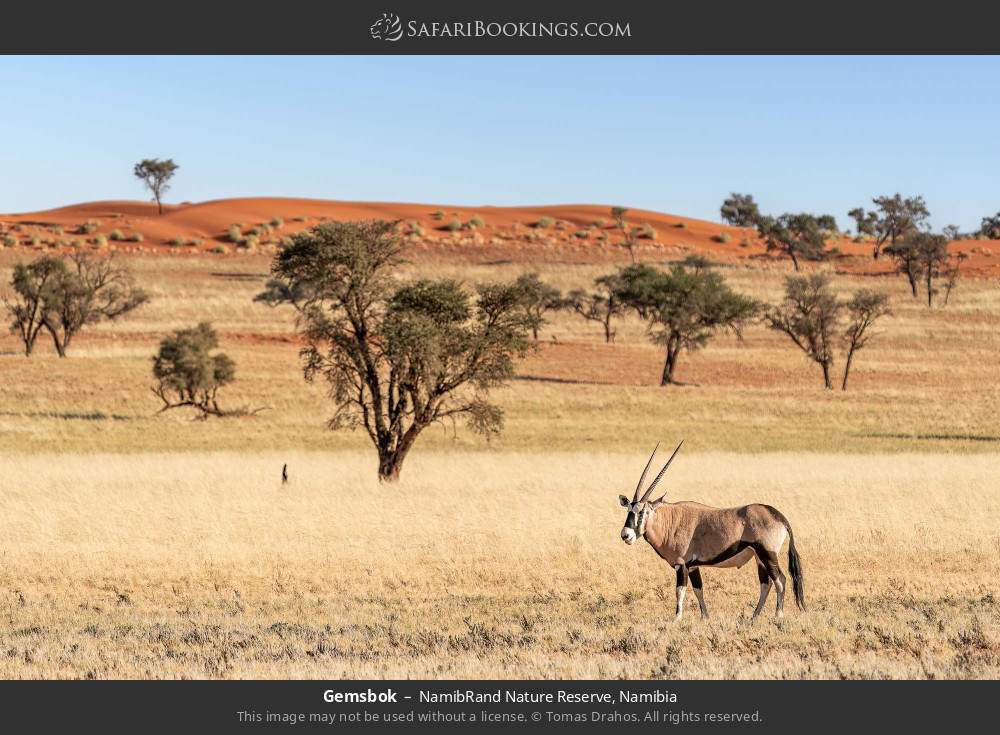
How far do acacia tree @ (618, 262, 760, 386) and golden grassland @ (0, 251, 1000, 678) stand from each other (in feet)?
24.0

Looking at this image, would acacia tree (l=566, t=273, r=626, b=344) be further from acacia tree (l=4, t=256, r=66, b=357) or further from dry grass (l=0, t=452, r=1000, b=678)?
dry grass (l=0, t=452, r=1000, b=678)

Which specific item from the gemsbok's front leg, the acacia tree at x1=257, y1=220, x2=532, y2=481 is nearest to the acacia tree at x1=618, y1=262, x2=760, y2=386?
the acacia tree at x1=257, y1=220, x2=532, y2=481

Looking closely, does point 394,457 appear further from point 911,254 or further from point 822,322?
point 911,254

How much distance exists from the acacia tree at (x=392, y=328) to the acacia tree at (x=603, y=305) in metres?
44.5

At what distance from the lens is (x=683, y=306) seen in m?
67.8

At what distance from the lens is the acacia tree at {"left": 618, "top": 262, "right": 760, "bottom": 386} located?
66.9 m

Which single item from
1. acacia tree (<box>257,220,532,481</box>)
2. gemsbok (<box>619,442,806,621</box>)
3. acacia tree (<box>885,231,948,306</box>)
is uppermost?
acacia tree (<box>885,231,948,306</box>)

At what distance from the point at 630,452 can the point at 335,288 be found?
12944mm

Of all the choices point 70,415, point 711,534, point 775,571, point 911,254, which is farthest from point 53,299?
point 911,254

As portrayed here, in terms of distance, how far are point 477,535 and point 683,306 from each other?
4664 cm

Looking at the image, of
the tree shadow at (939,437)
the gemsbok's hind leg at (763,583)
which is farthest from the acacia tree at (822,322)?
the gemsbok's hind leg at (763,583)

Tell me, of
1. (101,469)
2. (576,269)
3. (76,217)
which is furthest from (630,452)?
(76,217)

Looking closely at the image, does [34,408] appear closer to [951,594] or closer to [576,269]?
[951,594]

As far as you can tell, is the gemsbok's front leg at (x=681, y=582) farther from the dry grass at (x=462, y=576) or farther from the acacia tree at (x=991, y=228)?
the acacia tree at (x=991, y=228)
